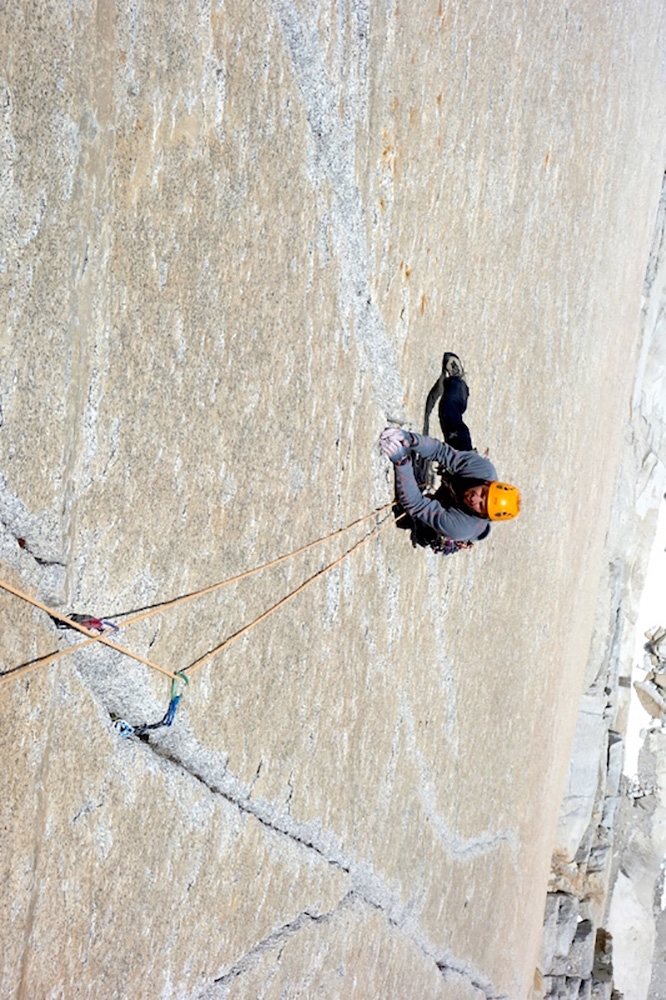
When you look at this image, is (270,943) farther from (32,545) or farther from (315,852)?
(32,545)

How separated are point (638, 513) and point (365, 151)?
4.91 metres

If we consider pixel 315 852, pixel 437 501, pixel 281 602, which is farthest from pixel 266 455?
pixel 315 852

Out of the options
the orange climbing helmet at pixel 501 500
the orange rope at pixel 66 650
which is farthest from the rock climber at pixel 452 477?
the orange rope at pixel 66 650

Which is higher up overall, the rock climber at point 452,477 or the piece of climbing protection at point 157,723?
the rock climber at point 452,477

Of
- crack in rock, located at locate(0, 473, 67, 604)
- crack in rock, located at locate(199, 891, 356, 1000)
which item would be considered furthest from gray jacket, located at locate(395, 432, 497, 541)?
crack in rock, located at locate(0, 473, 67, 604)

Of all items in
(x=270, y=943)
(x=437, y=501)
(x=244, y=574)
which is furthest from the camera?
(x=437, y=501)

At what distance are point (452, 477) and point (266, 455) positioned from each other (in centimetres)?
107

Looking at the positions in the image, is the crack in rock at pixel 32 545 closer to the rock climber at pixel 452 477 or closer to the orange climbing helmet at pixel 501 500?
the rock climber at pixel 452 477

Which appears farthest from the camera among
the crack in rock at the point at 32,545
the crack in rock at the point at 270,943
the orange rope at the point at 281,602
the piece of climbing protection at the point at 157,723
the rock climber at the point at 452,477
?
the rock climber at the point at 452,477

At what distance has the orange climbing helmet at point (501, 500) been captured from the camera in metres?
3.01

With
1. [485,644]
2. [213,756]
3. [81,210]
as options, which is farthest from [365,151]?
[485,644]

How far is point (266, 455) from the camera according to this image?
2.31 metres

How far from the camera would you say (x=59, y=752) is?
177 cm

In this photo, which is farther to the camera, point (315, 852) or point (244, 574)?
point (315, 852)
